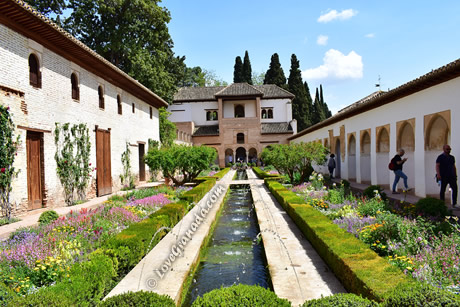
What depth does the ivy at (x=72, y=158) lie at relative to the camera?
36.3ft

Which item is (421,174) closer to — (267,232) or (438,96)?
(438,96)

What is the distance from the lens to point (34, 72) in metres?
10.0

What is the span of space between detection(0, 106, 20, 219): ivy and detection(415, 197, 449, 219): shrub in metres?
9.05

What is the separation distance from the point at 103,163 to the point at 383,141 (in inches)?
444

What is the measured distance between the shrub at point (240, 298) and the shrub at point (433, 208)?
203 inches

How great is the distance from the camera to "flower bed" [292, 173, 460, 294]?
12.9ft

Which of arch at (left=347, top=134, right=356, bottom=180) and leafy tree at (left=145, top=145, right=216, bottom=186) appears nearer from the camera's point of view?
leafy tree at (left=145, top=145, right=216, bottom=186)

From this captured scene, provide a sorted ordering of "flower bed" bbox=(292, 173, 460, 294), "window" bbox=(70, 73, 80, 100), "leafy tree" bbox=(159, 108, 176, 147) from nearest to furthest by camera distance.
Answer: "flower bed" bbox=(292, 173, 460, 294) < "window" bbox=(70, 73, 80, 100) < "leafy tree" bbox=(159, 108, 176, 147)

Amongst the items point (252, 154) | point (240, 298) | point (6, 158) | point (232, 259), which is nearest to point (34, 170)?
point (6, 158)

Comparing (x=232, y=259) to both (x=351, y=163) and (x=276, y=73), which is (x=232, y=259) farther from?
(x=276, y=73)

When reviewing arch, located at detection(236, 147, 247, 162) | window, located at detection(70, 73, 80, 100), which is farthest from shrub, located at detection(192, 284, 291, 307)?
arch, located at detection(236, 147, 247, 162)

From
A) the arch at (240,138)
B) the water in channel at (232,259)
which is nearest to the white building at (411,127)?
the water in channel at (232,259)

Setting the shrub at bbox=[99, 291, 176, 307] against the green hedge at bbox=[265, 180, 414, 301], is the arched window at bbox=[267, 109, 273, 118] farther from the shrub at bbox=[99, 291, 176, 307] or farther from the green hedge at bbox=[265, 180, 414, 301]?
the shrub at bbox=[99, 291, 176, 307]

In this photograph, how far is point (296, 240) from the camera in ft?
21.5
